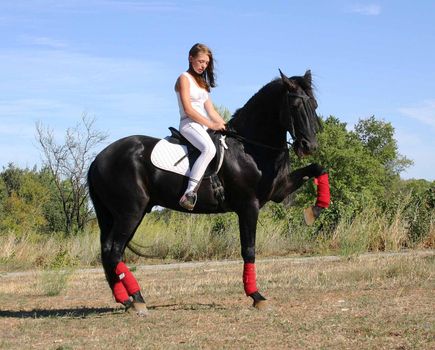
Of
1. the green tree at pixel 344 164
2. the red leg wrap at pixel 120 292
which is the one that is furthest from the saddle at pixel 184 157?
the green tree at pixel 344 164

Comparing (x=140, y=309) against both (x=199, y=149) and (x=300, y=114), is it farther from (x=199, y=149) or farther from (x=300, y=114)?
(x=300, y=114)

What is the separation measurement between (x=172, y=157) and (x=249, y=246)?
1564mm

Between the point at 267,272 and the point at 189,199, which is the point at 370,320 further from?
the point at 267,272

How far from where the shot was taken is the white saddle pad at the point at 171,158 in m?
9.16

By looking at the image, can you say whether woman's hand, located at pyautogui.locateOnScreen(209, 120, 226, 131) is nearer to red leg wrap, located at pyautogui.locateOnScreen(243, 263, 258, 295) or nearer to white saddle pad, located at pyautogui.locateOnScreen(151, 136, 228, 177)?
white saddle pad, located at pyautogui.locateOnScreen(151, 136, 228, 177)

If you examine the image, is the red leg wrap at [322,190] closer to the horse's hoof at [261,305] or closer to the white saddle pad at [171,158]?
the horse's hoof at [261,305]

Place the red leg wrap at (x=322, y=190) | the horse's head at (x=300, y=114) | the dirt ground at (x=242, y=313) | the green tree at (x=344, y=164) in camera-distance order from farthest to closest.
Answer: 1. the green tree at (x=344, y=164)
2. the red leg wrap at (x=322, y=190)
3. the horse's head at (x=300, y=114)
4. the dirt ground at (x=242, y=313)

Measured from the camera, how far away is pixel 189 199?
898 centimetres

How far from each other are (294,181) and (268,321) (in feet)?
6.88

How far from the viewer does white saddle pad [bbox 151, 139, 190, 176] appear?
9156 mm

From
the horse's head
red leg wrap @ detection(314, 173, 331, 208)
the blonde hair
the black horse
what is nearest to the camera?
the horse's head

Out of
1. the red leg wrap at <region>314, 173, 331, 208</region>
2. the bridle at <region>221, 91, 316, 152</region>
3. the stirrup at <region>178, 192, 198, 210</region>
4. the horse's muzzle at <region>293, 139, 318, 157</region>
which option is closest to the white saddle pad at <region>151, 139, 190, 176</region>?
the stirrup at <region>178, 192, 198, 210</region>

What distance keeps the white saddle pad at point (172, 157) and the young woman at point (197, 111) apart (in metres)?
0.16

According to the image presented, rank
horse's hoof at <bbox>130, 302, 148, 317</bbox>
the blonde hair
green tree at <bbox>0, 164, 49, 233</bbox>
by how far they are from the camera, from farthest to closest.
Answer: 1. green tree at <bbox>0, 164, 49, 233</bbox>
2. the blonde hair
3. horse's hoof at <bbox>130, 302, 148, 317</bbox>
